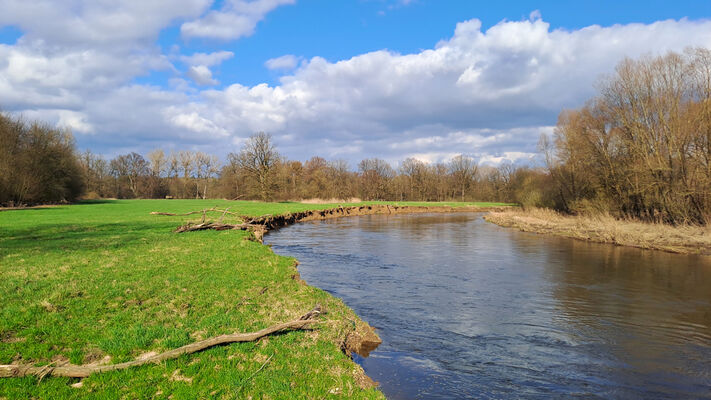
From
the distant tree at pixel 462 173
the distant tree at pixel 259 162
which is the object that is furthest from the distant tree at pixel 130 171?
the distant tree at pixel 462 173

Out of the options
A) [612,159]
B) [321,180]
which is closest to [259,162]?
[321,180]

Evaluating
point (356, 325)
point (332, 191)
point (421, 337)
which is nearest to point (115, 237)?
point (356, 325)

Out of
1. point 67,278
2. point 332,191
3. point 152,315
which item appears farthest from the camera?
point 332,191

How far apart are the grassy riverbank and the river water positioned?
2.39 m

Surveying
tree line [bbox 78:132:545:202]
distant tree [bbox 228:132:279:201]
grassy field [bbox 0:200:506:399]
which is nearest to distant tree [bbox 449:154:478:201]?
tree line [bbox 78:132:545:202]

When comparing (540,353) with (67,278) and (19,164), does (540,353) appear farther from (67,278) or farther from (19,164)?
(19,164)

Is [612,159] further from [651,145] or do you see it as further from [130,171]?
[130,171]

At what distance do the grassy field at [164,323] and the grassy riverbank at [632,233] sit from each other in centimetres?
2229

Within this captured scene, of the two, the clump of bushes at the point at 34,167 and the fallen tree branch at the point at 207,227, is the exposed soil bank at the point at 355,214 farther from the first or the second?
the clump of bushes at the point at 34,167

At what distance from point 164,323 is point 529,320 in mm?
8687

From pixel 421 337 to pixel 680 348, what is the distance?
18.3 feet

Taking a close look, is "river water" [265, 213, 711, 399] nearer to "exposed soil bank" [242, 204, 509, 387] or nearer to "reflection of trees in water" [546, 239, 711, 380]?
"reflection of trees in water" [546, 239, 711, 380]

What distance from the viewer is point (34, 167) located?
142ft

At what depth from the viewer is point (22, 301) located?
7551 mm
